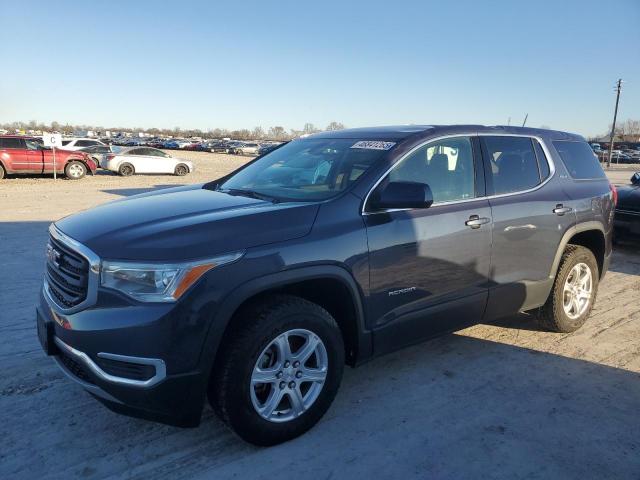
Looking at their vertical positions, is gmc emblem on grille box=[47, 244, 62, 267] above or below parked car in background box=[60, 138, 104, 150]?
below

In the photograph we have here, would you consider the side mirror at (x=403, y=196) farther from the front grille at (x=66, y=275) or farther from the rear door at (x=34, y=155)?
the rear door at (x=34, y=155)

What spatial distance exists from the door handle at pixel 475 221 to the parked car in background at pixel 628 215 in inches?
223

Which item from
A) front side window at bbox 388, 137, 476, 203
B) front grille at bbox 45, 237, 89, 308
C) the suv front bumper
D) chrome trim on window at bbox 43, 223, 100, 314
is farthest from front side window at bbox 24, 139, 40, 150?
front side window at bbox 388, 137, 476, 203

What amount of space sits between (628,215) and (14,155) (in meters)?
19.8

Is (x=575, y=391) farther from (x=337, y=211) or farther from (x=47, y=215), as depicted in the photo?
(x=47, y=215)

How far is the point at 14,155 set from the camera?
19.2 m

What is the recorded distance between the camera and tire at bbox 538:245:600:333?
4.66 meters

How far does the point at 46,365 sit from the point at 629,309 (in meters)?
5.73

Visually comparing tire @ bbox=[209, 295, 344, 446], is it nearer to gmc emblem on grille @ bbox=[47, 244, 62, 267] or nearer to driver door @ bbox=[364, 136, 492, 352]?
driver door @ bbox=[364, 136, 492, 352]

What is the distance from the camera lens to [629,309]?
562 cm

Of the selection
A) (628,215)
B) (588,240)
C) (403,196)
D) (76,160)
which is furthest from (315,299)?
(76,160)

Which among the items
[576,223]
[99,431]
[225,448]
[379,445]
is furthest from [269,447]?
[576,223]

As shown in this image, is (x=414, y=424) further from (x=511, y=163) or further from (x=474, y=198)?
(x=511, y=163)

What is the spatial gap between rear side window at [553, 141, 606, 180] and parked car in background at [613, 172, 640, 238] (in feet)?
11.9
